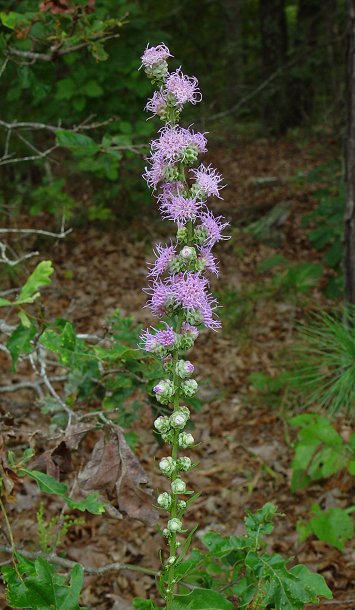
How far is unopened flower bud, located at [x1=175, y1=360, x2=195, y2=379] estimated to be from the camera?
1549 mm

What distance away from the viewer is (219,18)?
11688mm

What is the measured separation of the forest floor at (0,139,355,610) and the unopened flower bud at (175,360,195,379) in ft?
2.49

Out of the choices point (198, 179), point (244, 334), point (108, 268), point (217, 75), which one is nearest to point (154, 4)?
point (217, 75)

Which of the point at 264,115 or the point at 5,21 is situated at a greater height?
the point at 264,115

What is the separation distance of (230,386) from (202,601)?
3.20m

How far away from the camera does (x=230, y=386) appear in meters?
4.94

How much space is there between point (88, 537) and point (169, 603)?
1847 mm

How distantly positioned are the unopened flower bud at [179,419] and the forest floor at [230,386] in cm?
71

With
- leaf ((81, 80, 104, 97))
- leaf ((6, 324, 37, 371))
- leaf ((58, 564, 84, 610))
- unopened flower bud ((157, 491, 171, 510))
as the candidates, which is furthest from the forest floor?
leaf ((81, 80, 104, 97))

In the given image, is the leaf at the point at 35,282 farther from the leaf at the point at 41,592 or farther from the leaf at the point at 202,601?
the leaf at the point at 202,601

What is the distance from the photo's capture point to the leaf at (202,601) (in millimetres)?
1733

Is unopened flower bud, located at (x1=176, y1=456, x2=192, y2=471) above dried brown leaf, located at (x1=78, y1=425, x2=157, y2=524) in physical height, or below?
above

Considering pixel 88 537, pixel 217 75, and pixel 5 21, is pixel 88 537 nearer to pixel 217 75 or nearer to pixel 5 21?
pixel 5 21

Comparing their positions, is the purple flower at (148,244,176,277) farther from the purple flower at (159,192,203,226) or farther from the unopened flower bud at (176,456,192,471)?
the unopened flower bud at (176,456,192,471)
